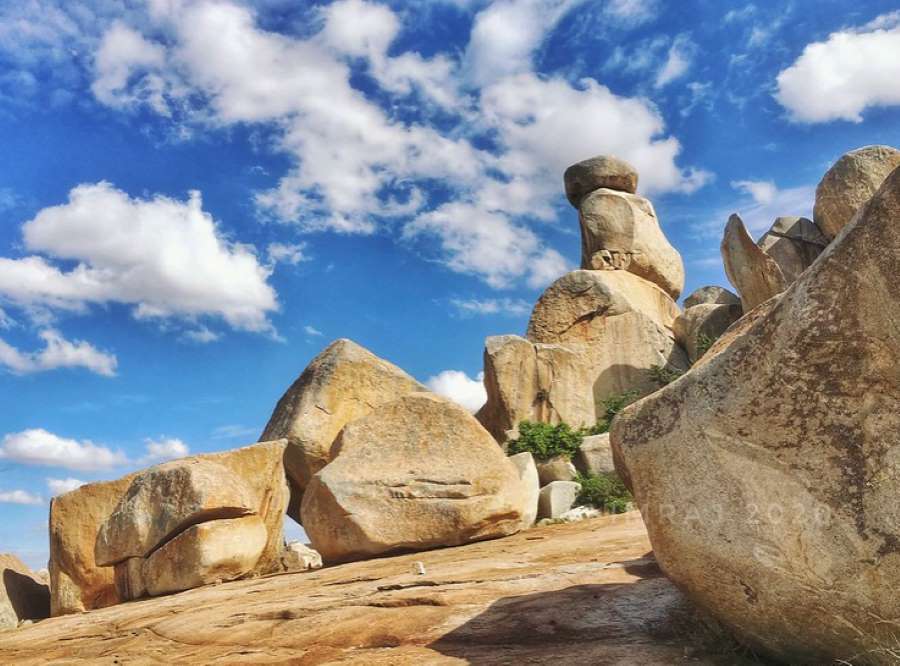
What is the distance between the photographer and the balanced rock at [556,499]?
15.1m

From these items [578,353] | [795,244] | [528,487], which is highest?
[795,244]

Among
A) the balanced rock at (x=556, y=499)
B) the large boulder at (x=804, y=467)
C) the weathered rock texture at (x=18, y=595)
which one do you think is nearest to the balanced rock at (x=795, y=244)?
the balanced rock at (x=556, y=499)

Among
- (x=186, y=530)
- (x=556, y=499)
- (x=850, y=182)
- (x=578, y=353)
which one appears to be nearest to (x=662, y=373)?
(x=578, y=353)

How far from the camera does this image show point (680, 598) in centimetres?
689

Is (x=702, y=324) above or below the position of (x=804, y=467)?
above

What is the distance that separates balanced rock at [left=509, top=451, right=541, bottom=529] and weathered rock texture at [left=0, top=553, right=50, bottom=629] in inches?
353

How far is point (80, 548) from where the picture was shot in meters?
14.9

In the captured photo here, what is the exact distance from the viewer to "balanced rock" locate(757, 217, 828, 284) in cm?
2570

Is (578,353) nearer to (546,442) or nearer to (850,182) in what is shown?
(546,442)

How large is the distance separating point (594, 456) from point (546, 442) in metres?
1.07

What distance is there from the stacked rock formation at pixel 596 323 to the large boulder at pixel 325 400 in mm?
4544

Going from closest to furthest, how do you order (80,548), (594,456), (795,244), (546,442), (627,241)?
(80,548) < (594,456) < (546,442) < (795,244) < (627,241)

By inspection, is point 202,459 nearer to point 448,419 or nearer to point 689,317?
point 448,419

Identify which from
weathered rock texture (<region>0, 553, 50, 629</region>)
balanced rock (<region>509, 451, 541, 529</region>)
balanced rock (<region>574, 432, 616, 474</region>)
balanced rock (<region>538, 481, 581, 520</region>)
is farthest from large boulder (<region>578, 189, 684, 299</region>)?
weathered rock texture (<region>0, 553, 50, 629</region>)
